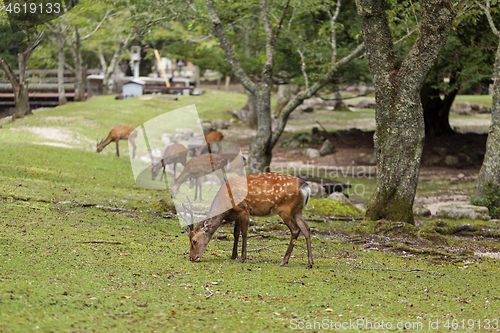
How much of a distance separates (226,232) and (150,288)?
2.97 metres

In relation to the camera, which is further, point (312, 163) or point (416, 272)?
point (312, 163)

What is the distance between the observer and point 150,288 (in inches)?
175

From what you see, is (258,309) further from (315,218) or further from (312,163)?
(312,163)

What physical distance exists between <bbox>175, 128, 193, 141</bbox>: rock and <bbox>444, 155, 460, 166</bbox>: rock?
9.80m

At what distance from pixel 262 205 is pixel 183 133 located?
628 inches

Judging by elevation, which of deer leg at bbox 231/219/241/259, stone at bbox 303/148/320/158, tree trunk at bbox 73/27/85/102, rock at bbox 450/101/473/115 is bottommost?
stone at bbox 303/148/320/158

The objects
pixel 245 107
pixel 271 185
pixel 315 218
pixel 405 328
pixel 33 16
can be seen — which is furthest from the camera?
pixel 245 107

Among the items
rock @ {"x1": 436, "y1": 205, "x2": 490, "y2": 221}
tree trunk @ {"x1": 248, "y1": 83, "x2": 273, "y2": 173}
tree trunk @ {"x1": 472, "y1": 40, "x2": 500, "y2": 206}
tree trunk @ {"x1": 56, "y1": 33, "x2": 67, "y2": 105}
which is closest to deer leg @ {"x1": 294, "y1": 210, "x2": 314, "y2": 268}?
rock @ {"x1": 436, "y1": 205, "x2": 490, "y2": 221}

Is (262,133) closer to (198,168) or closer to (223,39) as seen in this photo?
(223,39)

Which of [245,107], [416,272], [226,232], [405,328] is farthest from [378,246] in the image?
[245,107]

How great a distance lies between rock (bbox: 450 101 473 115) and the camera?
32.6 metres

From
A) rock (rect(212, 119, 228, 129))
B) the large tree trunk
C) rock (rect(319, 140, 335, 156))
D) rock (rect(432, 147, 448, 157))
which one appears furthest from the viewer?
rock (rect(212, 119, 228, 129))

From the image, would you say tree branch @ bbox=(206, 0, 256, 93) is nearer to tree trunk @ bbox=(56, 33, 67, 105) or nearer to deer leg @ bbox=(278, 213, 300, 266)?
deer leg @ bbox=(278, 213, 300, 266)

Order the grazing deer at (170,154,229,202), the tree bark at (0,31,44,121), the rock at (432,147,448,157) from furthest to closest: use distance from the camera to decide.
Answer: the tree bark at (0,31,44,121)
the rock at (432,147,448,157)
the grazing deer at (170,154,229,202)
